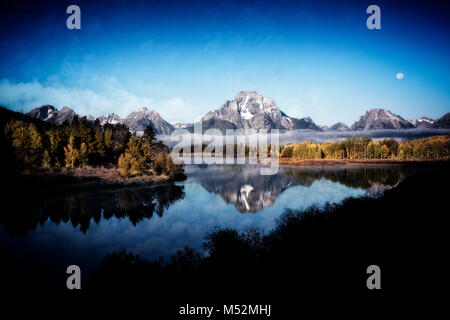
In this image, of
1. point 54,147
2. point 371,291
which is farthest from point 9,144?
point 371,291

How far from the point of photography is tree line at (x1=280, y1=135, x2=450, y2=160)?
384ft

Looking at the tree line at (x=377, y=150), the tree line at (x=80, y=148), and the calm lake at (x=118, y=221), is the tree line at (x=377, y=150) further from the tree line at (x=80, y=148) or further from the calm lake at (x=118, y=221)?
the calm lake at (x=118, y=221)

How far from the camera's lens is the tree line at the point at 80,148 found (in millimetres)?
41350

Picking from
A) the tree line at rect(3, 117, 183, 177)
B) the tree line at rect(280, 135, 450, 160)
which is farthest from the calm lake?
the tree line at rect(280, 135, 450, 160)

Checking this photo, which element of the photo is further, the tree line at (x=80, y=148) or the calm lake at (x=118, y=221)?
the tree line at (x=80, y=148)

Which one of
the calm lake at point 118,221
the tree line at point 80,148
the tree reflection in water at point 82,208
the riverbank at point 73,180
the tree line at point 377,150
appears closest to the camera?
the calm lake at point 118,221

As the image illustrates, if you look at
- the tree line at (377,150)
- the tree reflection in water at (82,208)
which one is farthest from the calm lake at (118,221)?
the tree line at (377,150)

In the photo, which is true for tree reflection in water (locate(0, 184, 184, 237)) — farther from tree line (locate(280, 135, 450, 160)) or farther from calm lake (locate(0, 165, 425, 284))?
tree line (locate(280, 135, 450, 160))

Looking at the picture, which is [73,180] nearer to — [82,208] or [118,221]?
[82,208]

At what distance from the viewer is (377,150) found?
130875 mm

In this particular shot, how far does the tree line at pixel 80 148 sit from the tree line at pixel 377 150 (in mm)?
109138

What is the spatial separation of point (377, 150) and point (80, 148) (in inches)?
6130

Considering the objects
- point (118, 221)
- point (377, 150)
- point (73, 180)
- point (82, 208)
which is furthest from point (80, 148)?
point (377, 150)

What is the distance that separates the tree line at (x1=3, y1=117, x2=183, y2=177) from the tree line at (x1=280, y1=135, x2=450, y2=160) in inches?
4297
